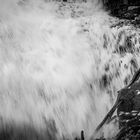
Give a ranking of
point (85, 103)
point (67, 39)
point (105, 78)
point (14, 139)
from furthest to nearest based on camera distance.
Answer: point (67, 39) → point (105, 78) → point (85, 103) → point (14, 139)

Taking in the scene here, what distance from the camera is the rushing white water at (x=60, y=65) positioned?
6297mm

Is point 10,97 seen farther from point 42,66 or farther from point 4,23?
point 4,23

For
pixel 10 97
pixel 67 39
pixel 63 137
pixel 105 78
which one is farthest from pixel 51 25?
pixel 63 137

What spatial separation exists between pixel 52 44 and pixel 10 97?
271cm

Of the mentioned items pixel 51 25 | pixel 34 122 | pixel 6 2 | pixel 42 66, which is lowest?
pixel 34 122

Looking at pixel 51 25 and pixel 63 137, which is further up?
pixel 51 25

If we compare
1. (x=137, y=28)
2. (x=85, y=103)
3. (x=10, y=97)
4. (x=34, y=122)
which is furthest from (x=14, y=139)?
(x=137, y=28)

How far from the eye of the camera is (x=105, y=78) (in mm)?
7672

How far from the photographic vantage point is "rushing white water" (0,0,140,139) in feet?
20.7

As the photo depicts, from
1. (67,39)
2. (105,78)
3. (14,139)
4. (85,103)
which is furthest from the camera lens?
(67,39)

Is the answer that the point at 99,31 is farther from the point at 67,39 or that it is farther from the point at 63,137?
the point at 63,137

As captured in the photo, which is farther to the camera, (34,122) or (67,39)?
(67,39)

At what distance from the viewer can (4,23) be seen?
A: 7.79 m

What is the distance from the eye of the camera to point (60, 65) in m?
7.49
